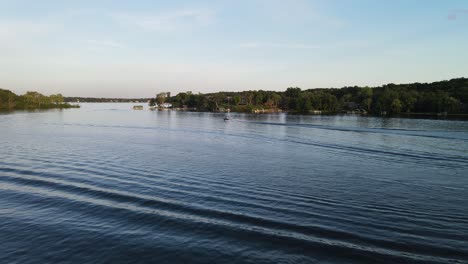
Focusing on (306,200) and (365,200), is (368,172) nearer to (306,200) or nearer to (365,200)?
(365,200)

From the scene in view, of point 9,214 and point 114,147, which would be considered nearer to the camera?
point 9,214

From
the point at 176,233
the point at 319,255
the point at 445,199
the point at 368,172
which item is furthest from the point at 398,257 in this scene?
the point at 368,172

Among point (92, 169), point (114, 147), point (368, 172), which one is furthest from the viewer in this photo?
point (114, 147)

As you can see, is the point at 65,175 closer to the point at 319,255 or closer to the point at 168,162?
the point at 168,162

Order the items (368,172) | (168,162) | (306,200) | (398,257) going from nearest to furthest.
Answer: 1. (398,257)
2. (306,200)
3. (368,172)
4. (168,162)

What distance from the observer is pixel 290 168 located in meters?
31.0

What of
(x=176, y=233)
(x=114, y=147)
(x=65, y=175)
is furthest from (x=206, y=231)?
(x=114, y=147)

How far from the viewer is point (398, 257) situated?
13070 millimetres

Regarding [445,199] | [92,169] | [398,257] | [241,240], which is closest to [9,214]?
[92,169]

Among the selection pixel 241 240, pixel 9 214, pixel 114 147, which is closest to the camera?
pixel 241 240

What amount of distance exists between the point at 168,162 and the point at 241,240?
19181 mm

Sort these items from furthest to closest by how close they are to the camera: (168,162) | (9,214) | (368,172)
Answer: (168,162) → (368,172) → (9,214)

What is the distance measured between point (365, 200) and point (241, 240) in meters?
9.79

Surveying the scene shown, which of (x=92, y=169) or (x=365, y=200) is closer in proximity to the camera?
(x=365, y=200)
